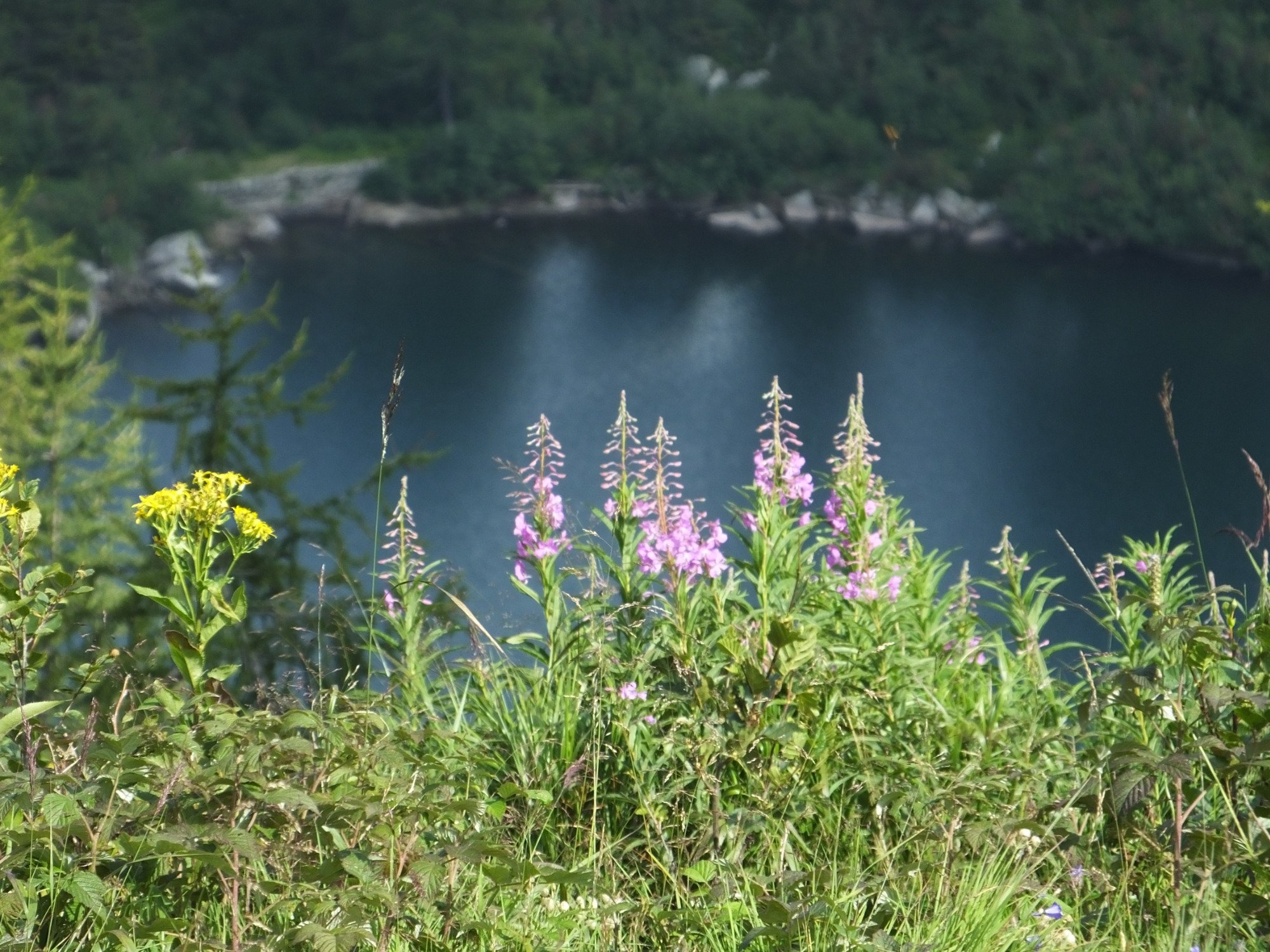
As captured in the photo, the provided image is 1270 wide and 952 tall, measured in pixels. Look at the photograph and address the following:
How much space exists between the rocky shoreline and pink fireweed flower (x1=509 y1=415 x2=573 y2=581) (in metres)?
47.8

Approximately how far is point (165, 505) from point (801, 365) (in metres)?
33.3

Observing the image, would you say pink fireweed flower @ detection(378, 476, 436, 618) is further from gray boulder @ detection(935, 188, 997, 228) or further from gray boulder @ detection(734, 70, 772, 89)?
gray boulder @ detection(734, 70, 772, 89)

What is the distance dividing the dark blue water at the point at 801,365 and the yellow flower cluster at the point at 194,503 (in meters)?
16.7

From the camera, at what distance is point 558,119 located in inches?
2520

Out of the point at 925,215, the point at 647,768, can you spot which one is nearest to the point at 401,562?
the point at 647,768

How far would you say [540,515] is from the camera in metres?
4.04

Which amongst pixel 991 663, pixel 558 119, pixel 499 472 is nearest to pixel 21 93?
pixel 558 119

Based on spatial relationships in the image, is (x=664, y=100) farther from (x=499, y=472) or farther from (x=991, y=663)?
(x=991, y=663)

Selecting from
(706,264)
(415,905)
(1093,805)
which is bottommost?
(706,264)

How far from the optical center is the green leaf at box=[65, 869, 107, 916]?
7.38 ft

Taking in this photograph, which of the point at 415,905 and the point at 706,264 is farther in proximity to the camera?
the point at 706,264

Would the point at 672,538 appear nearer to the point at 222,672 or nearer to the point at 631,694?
the point at 631,694

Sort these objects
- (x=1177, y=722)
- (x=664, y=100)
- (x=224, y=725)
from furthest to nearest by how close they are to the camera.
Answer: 1. (x=664, y=100)
2. (x=1177, y=722)
3. (x=224, y=725)

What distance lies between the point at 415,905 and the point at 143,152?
2372 inches
